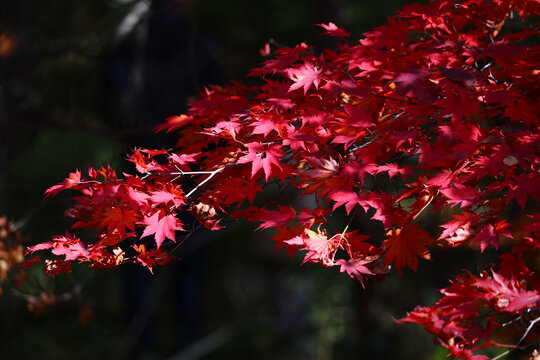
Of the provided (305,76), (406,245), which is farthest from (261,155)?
(406,245)

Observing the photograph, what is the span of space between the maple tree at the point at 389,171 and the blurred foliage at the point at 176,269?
98.3 inches

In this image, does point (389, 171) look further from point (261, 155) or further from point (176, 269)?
point (176, 269)

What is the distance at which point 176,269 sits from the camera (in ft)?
18.0

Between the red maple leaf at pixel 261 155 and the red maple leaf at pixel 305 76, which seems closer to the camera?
the red maple leaf at pixel 261 155

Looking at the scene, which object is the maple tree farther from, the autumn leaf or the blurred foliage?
the blurred foliage

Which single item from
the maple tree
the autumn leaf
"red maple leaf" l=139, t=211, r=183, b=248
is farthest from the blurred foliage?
the autumn leaf

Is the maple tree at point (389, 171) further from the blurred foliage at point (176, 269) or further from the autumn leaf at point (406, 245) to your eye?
the blurred foliage at point (176, 269)

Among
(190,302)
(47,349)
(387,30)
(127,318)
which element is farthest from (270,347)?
(387,30)

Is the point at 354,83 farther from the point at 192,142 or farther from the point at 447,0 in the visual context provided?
the point at 192,142

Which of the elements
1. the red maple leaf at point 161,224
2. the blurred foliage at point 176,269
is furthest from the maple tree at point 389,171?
the blurred foliage at point 176,269

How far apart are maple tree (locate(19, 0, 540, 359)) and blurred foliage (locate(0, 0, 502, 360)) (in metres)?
2.50

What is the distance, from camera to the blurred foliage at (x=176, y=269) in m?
4.70

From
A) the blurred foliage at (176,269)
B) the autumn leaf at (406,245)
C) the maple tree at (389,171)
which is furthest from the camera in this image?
the blurred foliage at (176,269)

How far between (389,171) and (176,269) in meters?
4.28
